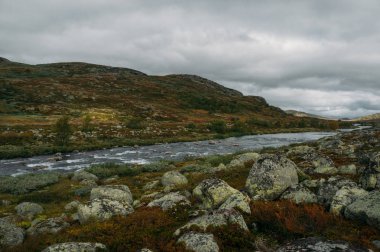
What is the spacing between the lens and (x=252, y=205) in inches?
556

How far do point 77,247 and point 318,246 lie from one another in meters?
7.44

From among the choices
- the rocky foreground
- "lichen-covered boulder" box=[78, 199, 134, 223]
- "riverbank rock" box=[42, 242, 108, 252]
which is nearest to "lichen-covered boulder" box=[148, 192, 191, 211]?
the rocky foreground

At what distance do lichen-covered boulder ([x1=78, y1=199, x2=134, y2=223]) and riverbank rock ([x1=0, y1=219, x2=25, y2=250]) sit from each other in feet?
8.37

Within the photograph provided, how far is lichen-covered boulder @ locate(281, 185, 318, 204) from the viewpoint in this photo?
14469 millimetres

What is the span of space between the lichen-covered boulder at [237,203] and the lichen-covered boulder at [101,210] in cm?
450

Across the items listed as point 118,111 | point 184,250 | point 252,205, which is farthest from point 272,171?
point 118,111

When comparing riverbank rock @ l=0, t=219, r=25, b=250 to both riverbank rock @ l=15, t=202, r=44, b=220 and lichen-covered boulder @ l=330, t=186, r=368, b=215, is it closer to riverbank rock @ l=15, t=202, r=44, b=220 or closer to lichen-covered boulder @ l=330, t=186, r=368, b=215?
riverbank rock @ l=15, t=202, r=44, b=220

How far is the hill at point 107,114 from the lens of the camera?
72.1m

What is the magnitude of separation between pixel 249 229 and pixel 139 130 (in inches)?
3089

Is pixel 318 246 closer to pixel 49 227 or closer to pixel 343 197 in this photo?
pixel 343 197

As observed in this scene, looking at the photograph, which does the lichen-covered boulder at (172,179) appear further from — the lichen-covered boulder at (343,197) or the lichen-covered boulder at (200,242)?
the lichen-covered boulder at (200,242)

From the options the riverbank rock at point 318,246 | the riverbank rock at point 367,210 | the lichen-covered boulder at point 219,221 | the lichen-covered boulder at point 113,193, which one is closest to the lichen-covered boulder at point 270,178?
the lichen-covered boulder at point 219,221

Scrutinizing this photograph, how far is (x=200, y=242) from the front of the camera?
422 inches

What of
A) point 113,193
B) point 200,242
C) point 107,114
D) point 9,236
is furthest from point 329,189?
point 107,114
